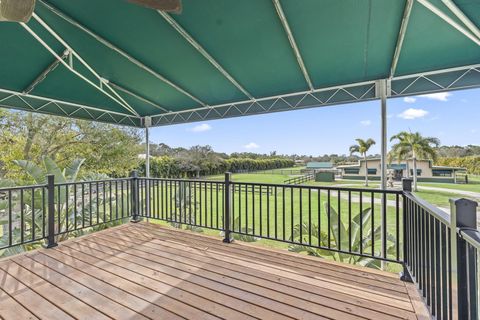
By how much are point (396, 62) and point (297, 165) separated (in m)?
34.1

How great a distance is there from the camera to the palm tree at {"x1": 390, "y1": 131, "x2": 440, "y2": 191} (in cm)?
1602

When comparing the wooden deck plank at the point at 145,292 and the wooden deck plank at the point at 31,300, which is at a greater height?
the wooden deck plank at the point at 31,300

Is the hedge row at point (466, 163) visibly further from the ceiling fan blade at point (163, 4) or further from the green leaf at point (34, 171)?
the green leaf at point (34, 171)

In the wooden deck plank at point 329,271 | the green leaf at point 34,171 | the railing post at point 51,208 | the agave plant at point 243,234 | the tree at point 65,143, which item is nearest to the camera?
the wooden deck plank at point 329,271

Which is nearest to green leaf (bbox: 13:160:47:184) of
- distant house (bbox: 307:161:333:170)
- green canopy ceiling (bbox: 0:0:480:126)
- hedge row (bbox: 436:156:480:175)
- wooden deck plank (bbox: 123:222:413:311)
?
green canopy ceiling (bbox: 0:0:480:126)

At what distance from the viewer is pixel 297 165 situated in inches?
1439

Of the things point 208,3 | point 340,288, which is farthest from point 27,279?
point 208,3

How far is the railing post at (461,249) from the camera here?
1.06 meters

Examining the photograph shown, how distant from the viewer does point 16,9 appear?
1.54 m

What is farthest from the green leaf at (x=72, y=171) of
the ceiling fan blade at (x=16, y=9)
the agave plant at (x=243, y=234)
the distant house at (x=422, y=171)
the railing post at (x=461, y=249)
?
the distant house at (x=422, y=171)

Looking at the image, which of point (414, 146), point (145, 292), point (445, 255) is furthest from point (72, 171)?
point (414, 146)

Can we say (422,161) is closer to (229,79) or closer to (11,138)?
(229,79)

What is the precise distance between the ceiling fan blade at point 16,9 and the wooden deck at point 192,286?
2.21 m

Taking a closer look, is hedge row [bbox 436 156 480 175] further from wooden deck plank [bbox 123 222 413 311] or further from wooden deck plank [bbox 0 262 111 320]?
wooden deck plank [bbox 0 262 111 320]
